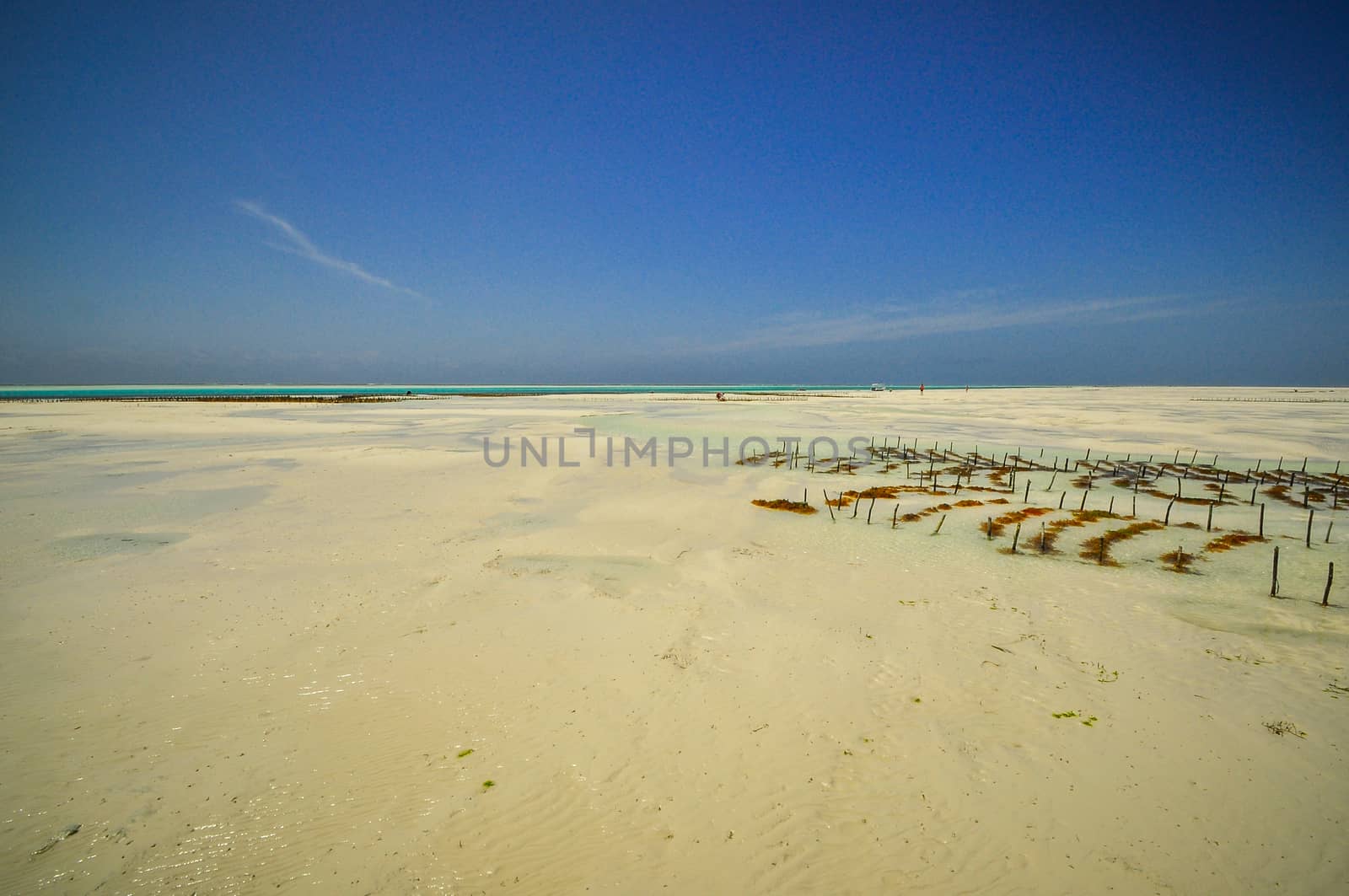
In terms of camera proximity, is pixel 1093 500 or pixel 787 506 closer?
pixel 787 506

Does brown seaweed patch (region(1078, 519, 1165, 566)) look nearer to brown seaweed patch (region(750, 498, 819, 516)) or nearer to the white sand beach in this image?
the white sand beach

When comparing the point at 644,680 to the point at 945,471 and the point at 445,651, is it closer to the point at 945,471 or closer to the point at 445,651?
the point at 445,651

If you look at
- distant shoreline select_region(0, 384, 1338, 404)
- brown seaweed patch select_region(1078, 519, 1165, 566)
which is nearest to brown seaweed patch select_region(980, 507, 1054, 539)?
brown seaweed patch select_region(1078, 519, 1165, 566)

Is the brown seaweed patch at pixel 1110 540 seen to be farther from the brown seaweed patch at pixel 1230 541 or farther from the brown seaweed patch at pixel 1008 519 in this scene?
the brown seaweed patch at pixel 1008 519

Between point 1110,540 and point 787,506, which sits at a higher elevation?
point 787,506

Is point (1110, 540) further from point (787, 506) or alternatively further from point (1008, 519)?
point (787, 506)

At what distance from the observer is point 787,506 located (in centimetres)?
1345

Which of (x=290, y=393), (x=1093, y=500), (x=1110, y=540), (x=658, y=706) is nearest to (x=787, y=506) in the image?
(x=1110, y=540)

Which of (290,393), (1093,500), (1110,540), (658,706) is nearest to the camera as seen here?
(658,706)

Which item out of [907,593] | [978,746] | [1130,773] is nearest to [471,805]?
[978,746]

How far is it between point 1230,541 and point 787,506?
359 inches

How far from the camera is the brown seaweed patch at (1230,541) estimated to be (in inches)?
406

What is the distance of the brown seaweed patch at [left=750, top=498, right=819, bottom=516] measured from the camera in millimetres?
13088

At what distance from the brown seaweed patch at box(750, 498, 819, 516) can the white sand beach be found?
106 cm
